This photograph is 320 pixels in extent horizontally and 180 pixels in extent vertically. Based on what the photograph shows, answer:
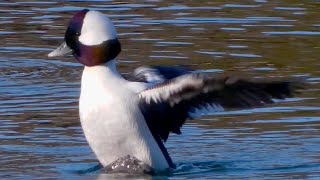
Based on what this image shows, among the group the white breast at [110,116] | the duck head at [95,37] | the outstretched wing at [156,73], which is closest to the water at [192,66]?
the white breast at [110,116]

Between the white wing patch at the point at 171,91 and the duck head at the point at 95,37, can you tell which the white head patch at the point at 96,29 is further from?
the white wing patch at the point at 171,91

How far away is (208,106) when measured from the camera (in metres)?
9.81

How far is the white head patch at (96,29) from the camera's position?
991cm

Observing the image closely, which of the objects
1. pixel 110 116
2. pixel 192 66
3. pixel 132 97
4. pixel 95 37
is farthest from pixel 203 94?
pixel 192 66

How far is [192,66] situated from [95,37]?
445 centimetres

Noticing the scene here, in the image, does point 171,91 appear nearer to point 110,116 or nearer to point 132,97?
point 132,97

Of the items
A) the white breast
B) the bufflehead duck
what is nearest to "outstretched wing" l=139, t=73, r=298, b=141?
the bufflehead duck

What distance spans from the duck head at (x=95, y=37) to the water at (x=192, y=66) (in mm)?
911

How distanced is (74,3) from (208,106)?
9.31 m

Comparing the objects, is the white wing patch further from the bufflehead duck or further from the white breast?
the white breast

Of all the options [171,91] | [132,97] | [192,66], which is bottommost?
[192,66]

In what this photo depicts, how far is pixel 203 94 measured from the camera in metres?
9.66

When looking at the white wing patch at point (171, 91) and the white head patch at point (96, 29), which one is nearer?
the white wing patch at point (171, 91)

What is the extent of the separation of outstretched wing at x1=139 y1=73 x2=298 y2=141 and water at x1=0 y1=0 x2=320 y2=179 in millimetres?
609
